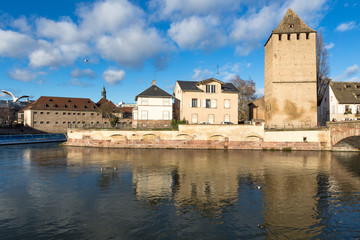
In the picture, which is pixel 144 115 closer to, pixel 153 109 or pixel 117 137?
pixel 153 109

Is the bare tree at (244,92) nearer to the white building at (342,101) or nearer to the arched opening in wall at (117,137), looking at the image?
the white building at (342,101)

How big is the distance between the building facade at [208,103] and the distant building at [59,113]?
3464cm

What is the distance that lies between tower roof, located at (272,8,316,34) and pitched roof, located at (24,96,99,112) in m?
58.1

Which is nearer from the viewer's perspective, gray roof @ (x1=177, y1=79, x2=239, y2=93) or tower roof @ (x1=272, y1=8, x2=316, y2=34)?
tower roof @ (x1=272, y1=8, x2=316, y2=34)

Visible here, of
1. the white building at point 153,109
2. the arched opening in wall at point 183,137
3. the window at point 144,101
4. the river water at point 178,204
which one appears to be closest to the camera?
the river water at point 178,204

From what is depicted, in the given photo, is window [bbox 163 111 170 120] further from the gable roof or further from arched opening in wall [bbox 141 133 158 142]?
the gable roof

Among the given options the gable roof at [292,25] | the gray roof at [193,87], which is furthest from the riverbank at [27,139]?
the gable roof at [292,25]

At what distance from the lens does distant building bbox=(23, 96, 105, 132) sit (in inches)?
2603

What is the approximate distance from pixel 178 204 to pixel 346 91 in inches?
1745

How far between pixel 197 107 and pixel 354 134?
24.0 meters

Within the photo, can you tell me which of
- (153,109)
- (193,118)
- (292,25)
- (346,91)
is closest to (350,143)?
(346,91)

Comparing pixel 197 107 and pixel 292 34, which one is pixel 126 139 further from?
pixel 292 34

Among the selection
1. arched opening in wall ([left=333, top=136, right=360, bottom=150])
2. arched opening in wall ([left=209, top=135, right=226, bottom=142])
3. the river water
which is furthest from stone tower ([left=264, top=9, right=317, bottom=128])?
the river water

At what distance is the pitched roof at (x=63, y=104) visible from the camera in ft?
221
